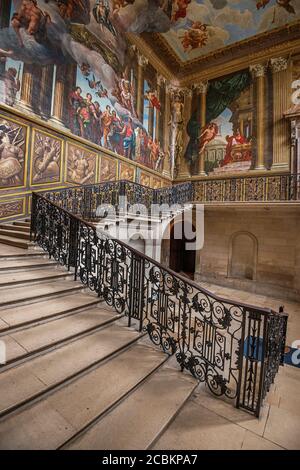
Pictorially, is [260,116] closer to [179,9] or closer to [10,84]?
[179,9]

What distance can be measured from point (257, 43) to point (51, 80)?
9866 mm

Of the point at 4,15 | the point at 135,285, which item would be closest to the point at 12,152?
the point at 4,15

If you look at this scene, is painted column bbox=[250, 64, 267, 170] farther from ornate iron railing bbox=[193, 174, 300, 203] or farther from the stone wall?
the stone wall

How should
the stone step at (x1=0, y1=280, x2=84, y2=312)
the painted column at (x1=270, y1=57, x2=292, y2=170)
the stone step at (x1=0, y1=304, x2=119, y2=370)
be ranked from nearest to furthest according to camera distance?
the stone step at (x1=0, y1=304, x2=119, y2=370) < the stone step at (x1=0, y1=280, x2=84, y2=312) < the painted column at (x1=270, y1=57, x2=292, y2=170)

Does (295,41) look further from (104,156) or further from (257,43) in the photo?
(104,156)

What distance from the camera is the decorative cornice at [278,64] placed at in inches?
391

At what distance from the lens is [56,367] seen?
218 centimetres

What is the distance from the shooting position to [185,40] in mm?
10883

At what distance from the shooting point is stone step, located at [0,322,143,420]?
6.02ft

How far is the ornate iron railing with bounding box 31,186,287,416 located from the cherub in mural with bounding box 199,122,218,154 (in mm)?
9464

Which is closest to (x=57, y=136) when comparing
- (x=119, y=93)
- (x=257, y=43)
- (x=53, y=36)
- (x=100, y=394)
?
(x=53, y=36)

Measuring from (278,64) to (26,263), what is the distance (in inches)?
522

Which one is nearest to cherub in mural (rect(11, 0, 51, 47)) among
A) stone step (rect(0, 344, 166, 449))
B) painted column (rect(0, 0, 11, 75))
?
painted column (rect(0, 0, 11, 75))

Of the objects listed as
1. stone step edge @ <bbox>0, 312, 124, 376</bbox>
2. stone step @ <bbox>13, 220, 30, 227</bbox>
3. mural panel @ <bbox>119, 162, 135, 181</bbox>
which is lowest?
stone step edge @ <bbox>0, 312, 124, 376</bbox>
